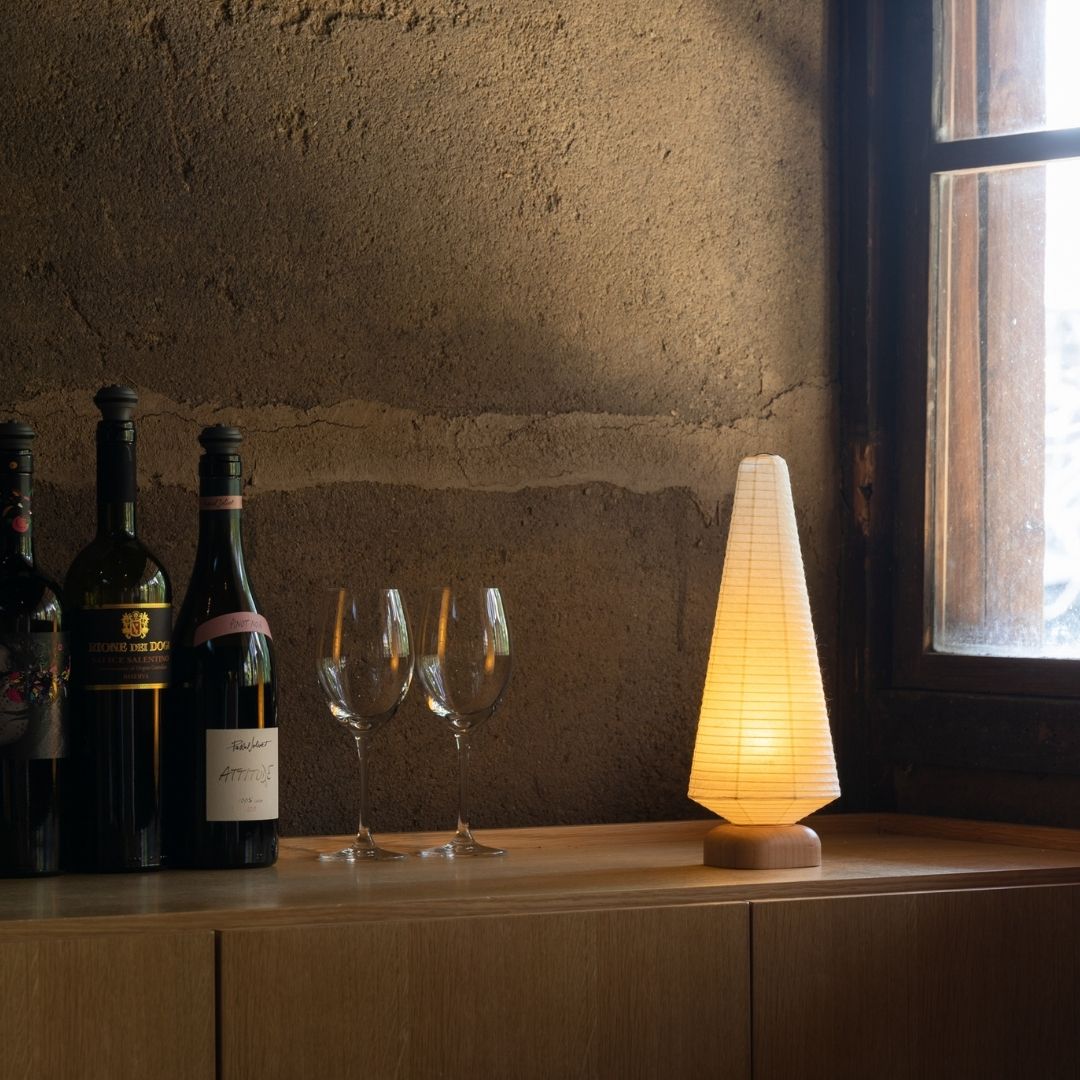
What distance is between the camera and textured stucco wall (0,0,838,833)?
1479 mm

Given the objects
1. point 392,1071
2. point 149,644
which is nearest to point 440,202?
point 149,644

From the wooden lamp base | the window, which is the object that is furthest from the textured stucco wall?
the wooden lamp base

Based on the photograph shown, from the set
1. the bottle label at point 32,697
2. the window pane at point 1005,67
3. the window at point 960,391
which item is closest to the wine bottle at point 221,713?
the bottle label at point 32,697

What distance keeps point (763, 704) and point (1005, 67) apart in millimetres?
780

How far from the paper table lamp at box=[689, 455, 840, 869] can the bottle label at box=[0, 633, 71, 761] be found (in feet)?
1.94

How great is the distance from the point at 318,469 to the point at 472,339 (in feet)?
0.73

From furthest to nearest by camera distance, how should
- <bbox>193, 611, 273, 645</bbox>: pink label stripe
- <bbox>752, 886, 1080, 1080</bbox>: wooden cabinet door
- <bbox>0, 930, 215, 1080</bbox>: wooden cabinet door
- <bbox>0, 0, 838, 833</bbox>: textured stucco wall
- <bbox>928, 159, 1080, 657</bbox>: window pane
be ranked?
<bbox>928, 159, 1080, 657</bbox>: window pane, <bbox>0, 0, 838, 833</bbox>: textured stucco wall, <bbox>193, 611, 273, 645</bbox>: pink label stripe, <bbox>752, 886, 1080, 1080</bbox>: wooden cabinet door, <bbox>0, 930, 215, 1080</bbox>: wooden cabinet door

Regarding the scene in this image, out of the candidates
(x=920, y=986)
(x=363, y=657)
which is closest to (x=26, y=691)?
(x=363, y=657)

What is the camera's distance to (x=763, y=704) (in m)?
1.40

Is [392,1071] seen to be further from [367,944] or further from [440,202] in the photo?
[440,202]

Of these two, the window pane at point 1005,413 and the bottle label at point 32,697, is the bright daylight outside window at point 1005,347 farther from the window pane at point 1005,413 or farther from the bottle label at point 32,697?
the bottle label at point 32,697

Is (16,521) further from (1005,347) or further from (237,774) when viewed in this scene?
(1005,347)

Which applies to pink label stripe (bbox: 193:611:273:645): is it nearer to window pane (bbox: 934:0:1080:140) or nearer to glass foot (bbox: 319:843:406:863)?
glass foot (bbox: 319:843:406:863)

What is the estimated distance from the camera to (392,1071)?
1147 mm
